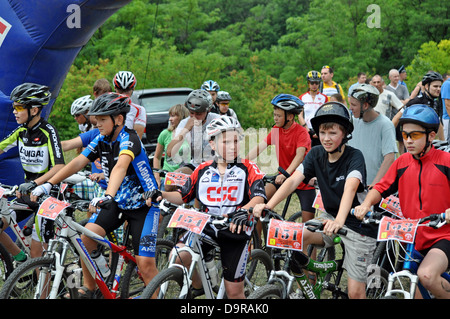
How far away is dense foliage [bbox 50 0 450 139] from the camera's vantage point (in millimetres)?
22969

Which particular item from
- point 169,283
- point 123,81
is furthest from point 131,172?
point 123,81

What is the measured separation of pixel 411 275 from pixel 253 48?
38.3 metres

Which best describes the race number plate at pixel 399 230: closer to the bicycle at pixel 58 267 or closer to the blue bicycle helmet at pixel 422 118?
the blue bicycle helmet at pixel 422 118

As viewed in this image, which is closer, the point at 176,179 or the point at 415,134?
the point at 415,134

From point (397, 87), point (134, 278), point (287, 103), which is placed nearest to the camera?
point (134, 278)

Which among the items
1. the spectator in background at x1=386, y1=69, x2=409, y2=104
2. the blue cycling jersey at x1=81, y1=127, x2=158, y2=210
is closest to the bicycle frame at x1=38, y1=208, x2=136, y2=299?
the blue cycling jersey at x1=81, y1=127, x2=158, y2=210

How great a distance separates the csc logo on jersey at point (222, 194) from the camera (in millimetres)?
4859

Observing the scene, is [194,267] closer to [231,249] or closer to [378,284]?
[231,249]

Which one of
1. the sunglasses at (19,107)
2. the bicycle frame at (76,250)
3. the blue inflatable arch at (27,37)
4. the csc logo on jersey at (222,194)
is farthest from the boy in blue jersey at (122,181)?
the blue inflatable arch at (27,37)

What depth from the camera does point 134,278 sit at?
18.3ft

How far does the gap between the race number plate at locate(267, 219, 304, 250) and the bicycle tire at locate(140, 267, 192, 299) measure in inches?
27.4

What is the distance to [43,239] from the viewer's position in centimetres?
590

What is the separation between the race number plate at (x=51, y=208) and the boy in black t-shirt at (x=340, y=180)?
5.69 feet
